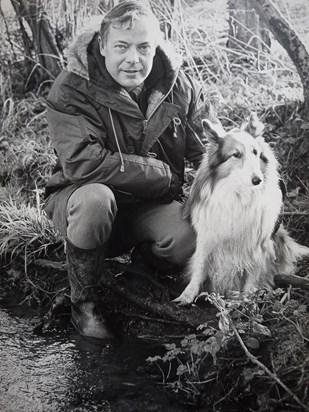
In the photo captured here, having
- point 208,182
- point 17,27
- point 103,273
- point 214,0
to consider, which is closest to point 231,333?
point 208,182

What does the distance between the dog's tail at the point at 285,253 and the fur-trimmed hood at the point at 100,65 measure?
30.1 inches

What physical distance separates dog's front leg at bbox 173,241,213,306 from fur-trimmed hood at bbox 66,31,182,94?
2.16 feet

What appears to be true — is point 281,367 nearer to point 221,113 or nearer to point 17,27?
point 221,113

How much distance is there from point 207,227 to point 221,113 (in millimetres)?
965

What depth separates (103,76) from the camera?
7.21ft

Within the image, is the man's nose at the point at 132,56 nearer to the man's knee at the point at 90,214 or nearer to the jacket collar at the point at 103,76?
the jacket collar at the point at 103,76

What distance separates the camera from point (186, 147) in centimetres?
241

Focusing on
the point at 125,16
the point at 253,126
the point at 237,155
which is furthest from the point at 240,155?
the point at 125,16

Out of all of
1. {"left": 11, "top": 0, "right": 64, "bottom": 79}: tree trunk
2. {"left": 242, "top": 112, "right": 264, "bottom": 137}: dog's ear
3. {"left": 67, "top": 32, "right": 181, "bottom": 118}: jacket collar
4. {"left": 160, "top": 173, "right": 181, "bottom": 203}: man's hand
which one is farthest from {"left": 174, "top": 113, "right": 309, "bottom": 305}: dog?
{"left": 11, "top": 0, "right": 64, "bottom": 79}: tree trunk

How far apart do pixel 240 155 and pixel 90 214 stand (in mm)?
607

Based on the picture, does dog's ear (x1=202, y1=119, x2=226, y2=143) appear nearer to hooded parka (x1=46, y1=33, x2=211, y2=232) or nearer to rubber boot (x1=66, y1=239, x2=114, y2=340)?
hooded parka (x1=46, y1=33, x2=211, y2=232)

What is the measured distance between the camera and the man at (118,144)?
215 centimetres

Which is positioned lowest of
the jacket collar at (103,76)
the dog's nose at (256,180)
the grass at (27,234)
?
the grass at (27,234)

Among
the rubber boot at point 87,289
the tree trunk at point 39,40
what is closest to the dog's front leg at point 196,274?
the rubber boot at point 87,289
